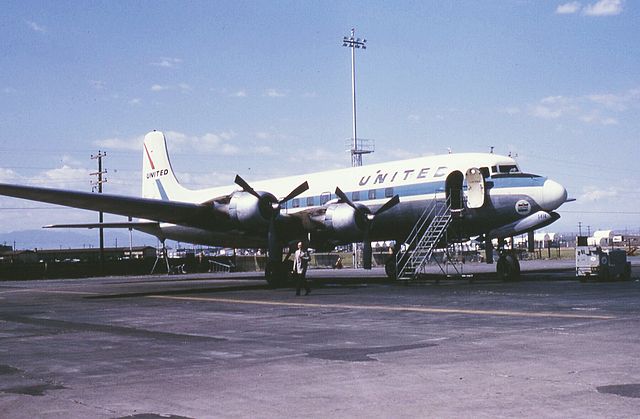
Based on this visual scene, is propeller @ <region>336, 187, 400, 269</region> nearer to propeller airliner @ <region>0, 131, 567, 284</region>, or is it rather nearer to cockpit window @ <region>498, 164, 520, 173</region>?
propeller airliner @ <region>0, 131, 567, 284</region>

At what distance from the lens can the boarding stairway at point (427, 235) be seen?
27172mm

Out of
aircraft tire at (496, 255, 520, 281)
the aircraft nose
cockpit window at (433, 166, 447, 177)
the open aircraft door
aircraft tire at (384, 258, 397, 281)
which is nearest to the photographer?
the aircraft nose

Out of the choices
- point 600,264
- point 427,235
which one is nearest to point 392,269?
point 427,235

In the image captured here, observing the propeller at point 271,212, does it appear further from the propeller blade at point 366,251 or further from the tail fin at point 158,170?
the tail fin at point 158,170

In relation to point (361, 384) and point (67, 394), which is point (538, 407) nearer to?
point (361, 384)

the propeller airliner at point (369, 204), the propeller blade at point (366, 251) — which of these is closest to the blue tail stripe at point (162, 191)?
the propeller airliner at point (369, 204)

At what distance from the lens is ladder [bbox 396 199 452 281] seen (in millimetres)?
27188

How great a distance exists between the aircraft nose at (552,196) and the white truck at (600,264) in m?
2.22

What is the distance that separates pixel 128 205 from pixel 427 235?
11.7m

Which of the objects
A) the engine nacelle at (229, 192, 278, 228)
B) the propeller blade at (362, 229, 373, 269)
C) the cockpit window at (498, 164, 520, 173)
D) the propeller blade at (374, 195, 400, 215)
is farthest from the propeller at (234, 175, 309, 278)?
the cockpit window at (498, 164, 520, 173)

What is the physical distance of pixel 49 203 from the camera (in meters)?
27.4

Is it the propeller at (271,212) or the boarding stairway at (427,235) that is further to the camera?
the propeller at (271,212)

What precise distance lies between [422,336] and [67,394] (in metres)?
6.19

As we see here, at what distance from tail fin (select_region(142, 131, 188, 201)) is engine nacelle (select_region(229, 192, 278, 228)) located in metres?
12.4
